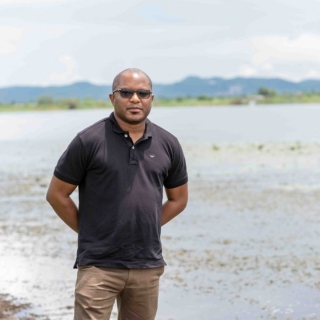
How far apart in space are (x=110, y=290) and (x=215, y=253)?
24.0 feet

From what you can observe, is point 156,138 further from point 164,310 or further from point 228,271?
point 228,271

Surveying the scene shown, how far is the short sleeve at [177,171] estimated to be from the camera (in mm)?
4801

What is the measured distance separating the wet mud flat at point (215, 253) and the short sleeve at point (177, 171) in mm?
3794

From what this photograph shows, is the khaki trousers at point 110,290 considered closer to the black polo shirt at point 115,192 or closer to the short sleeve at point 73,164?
the black polo shirt at point 115,192

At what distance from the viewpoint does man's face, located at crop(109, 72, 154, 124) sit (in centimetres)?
466

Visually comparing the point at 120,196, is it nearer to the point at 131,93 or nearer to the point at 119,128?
the point at 119,128

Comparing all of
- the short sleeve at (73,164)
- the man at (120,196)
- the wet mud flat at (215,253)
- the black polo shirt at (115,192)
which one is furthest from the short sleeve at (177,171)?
the wet mud flat at (215,253)

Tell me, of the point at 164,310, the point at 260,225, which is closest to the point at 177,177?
the point at 164,310

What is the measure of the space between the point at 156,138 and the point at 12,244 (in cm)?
857

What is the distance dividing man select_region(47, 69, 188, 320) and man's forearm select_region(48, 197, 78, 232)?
0.11 metres

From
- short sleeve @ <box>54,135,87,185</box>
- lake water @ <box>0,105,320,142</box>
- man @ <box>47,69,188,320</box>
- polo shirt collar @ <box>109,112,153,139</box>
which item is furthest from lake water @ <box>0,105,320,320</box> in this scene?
lake water @ <box>0,105,320,142</box>

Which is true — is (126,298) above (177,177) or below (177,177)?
below

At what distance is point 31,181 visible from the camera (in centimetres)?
2325

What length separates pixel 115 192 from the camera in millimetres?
4551
